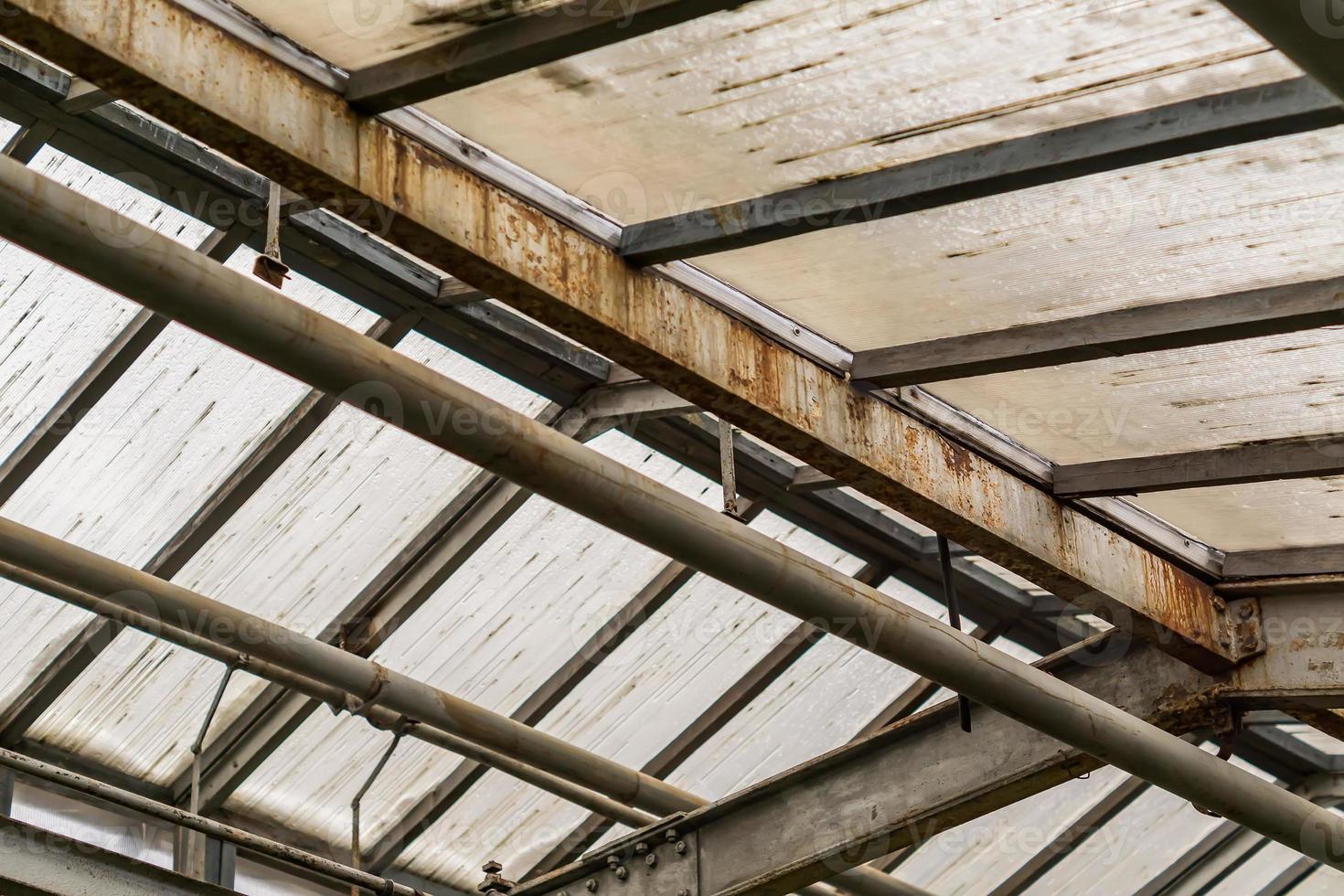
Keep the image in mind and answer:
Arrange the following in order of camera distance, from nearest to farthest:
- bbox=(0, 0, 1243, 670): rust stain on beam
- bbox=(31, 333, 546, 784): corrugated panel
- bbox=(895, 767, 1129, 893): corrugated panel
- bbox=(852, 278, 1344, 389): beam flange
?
bbox=(0, 0, 1243, 670): rust stain on beam → bbox=(852, 278, 1344, 389): beam flange → bbox=(31, 333, 546, 784): corrugated panel → bbox=(895, 767, 1129, 893): corrugated panel

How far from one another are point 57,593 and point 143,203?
1494 millimetres

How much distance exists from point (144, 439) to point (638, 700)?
2838 mm

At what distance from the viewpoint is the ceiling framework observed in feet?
15.3

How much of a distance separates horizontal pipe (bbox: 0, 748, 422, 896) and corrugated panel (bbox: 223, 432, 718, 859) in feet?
4.09

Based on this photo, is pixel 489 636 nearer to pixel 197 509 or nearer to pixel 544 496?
pixel 197 509

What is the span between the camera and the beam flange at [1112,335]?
5422 millimetres

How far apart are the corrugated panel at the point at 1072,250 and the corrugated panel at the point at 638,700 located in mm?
2722

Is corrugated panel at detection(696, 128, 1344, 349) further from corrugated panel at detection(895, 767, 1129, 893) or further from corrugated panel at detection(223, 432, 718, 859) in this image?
corrugated panel at detection(895, 767, 1129, 893)

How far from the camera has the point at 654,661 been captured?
29.1ft

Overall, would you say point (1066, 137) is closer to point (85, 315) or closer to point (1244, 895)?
point (85, 315)

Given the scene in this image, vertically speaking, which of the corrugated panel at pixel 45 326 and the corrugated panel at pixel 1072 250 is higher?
the corrugated panel at pixel 45 326

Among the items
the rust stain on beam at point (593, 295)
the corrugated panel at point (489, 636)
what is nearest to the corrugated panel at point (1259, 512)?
the rust stain on beam at point (593, 295)

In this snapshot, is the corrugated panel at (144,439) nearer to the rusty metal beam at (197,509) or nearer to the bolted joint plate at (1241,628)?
the rusty metal beam at (197,509)

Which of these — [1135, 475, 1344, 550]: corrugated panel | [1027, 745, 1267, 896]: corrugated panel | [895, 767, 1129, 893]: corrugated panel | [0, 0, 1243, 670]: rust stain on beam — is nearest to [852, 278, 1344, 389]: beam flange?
→ [0, 0, 1243, 670]: rust stain on beam
